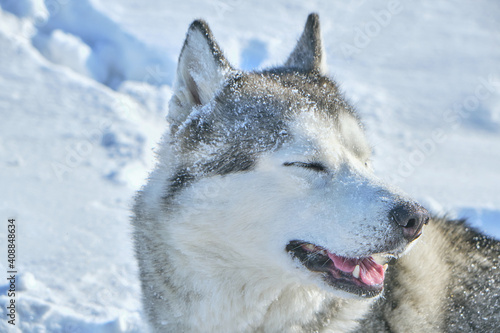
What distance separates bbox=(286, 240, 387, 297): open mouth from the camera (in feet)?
6.66

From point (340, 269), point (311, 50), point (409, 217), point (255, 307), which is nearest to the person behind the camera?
point (409, 217)

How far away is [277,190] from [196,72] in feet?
2.50

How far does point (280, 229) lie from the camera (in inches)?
82.2

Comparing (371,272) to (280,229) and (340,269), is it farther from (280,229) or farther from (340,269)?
(280,229)

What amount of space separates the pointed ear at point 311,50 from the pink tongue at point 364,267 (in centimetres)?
113

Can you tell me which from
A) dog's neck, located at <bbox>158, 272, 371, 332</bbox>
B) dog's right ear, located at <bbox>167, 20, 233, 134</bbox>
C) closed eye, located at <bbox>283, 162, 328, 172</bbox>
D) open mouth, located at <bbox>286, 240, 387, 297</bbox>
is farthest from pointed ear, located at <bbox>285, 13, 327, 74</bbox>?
dog's neck, located at <bbox>158, 272, 371, 332</bbox>

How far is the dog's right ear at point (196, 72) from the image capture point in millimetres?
2391

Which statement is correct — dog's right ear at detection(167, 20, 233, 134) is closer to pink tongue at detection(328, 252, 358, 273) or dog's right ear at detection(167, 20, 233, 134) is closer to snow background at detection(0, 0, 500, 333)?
snow background at detection(0, 0, 500, 333)

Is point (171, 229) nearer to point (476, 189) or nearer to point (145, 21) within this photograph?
point (476, 189)

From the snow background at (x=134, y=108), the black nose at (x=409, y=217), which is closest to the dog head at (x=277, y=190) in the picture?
the black nose at (x=409, y=217)

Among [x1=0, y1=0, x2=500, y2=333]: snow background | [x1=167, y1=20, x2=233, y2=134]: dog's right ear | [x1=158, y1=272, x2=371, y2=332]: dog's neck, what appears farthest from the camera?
[x1=0, y1=0, x2=500, y2=333]: snow background

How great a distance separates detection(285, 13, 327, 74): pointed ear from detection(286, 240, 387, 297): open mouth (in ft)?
3.64

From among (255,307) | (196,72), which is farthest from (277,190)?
(196,72)

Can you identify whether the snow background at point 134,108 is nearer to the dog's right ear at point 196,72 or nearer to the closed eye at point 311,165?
the dog's right ear at point 196,72
